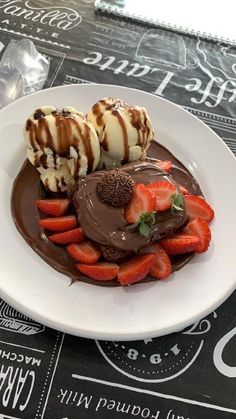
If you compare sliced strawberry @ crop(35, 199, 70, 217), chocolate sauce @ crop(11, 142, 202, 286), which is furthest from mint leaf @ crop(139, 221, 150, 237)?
sliced strawberry @ crop(35, 199, 70, 217)

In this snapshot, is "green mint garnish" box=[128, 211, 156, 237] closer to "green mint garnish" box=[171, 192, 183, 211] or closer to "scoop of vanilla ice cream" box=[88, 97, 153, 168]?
"green mint garnish" box=[171, 192, 183, 211]

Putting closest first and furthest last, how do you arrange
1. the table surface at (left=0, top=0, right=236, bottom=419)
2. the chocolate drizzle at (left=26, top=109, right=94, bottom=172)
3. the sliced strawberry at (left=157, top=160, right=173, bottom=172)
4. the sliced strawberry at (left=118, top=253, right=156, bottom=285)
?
the table surface at (left=0, top=0, right=236, bottom=419) → the sliced strawberry at (left=118, top=253, right=156, bottom=285) → the chocolate drizzle at (left=26, top=109, right=94, bottom=172) → the sliced strawberry at (left=157, top=160, right=173, bottom=172)

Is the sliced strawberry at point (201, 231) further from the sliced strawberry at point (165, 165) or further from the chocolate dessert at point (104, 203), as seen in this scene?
the sliced strawberry at point (165, 165)

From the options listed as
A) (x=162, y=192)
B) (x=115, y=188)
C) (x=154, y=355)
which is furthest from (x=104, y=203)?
(x=154, y=355)

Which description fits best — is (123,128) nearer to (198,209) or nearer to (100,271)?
(198,209)

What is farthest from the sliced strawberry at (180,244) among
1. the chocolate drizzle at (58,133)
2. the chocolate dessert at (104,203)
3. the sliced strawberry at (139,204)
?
the chocolate drizzle at (58,133)

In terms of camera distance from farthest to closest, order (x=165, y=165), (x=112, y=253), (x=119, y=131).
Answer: (x=165, y=165) → (x=119, y=131) → (x=112, y=253)

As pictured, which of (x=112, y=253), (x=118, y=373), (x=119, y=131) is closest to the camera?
(x=118, y=373)
